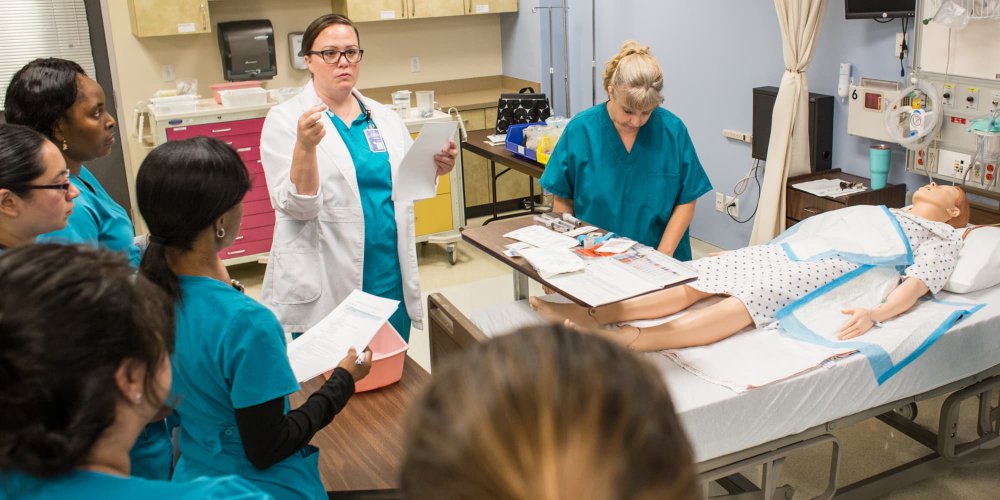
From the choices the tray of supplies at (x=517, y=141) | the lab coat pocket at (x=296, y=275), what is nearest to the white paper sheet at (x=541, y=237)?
the lab coat pocket at (x=296, y=275)

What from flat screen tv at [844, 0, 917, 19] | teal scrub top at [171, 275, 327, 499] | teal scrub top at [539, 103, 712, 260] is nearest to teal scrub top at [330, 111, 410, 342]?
teal scrub top at [539, 103, 712, 260]

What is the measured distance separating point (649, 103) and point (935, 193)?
1249mm

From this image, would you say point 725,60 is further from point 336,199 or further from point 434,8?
point 336,199

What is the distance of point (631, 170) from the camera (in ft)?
9.43

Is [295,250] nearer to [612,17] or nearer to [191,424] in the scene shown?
[191,424]

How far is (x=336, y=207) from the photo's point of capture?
255 centimetres

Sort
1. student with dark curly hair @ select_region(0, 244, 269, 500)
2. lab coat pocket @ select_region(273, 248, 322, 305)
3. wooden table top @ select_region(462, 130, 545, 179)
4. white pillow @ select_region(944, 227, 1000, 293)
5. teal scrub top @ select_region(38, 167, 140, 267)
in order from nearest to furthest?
1. student with dark curly hair @ select_region(0, 244, 269, 500)
2. teal scrub top @ select_region(38, 167, 140, 267)
3. lab coat pocket @ select_region(273, 248, 322, 305)
4. white pillow @ select_region(944, 227, 1000, 293)
5. wooden table top @ select_region(462, 130, 545, 179)

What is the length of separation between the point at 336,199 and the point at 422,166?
274 millimetres

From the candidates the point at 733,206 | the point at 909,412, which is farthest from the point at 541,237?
the point at 733,206

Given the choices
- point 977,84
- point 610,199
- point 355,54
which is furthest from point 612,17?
point 355,54

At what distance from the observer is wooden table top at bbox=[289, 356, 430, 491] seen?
178cm

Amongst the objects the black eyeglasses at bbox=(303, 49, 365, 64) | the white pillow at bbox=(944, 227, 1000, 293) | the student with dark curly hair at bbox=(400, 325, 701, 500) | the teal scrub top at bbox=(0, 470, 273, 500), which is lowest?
the white pillow at bbox=(944, 227, 1000, 293)

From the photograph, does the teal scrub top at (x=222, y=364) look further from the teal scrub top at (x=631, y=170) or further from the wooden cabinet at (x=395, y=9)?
the wooden cabinet at (x=395, y=9)

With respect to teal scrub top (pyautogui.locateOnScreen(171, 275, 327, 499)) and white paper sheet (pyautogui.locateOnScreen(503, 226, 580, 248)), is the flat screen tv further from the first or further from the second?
teal scrub top (pyautogui.locateOnScreen(171, 275, 327, 499))
